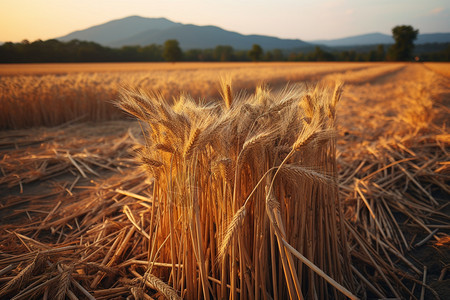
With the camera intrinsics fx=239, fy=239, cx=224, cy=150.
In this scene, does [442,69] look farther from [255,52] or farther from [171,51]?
[171,51]

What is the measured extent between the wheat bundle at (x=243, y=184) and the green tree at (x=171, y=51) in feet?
163

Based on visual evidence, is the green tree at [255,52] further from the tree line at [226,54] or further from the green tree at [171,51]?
the green tree at [171,51]

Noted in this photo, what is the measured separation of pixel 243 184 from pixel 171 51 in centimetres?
4993

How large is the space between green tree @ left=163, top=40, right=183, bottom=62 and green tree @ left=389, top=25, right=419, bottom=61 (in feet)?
154

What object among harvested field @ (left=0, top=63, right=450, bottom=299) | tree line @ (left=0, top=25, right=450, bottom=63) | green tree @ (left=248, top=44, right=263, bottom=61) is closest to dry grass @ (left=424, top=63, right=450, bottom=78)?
tree line @ (left=0, top=25, right=450, bottom=63)

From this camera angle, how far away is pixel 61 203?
282 centimetres

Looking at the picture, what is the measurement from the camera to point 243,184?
1.32m

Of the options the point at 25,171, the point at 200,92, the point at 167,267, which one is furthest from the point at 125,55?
the point at 167,267

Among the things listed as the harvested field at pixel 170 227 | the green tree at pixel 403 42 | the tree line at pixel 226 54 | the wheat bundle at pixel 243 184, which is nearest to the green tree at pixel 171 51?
the tree line at pixel 226 54

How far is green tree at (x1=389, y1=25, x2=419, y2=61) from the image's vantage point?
5266cm

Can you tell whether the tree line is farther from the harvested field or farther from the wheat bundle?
the wheat bundle

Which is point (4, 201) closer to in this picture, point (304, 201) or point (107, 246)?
point (107, 246)

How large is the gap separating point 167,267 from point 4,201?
256cm

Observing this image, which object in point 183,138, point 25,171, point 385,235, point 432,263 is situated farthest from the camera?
point 25,171
